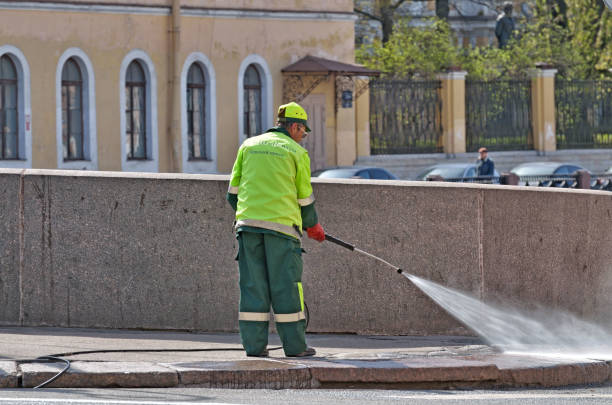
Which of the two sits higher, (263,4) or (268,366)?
(263,4)

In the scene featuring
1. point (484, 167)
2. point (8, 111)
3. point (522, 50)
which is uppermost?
point (522, 50)

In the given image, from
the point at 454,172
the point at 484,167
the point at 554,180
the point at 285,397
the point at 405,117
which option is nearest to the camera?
the point at 285,397

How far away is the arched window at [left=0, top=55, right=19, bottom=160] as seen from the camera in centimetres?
3119

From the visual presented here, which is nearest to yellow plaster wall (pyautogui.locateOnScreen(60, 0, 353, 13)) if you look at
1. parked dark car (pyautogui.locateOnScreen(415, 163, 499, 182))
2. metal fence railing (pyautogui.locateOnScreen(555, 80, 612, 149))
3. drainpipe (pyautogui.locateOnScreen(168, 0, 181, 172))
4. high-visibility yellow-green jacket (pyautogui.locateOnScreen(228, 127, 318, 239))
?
drainpipe (pyautogui.locateOnScreen(168, 0, 181, 172))

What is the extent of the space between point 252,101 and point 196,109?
180 cm

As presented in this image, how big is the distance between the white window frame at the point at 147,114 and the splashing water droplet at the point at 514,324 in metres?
21.5

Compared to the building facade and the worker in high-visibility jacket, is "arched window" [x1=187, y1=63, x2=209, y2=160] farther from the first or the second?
the worker in high-visibility jacket

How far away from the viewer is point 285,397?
883 centimetres

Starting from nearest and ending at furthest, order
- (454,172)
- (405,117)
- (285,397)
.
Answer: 1. (285,397)
2. (454,172)
3. (405,117)

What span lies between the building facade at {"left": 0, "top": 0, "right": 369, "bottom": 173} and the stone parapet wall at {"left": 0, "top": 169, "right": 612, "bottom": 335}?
766 inches

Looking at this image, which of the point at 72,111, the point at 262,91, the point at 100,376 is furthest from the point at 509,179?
the point at 100,376

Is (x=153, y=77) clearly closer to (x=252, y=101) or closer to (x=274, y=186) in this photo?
(x=252, y=101)

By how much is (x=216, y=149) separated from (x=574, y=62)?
61.9 feet

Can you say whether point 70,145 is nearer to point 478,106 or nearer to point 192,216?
point 478,106
